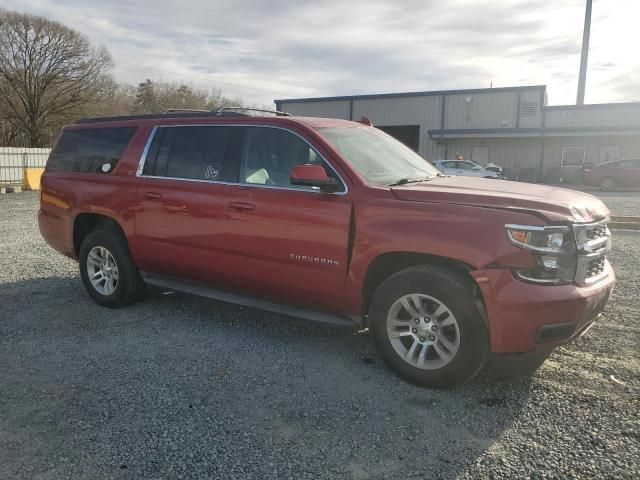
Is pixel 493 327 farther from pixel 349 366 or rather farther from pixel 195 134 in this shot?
pixel 195 134

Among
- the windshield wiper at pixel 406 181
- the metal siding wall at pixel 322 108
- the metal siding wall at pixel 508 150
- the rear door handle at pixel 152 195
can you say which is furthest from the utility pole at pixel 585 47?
the rear door handle at pixel 152 195

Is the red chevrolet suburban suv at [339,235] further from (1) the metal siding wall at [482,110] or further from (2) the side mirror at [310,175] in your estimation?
(1) the metal siding wall at [482,110]

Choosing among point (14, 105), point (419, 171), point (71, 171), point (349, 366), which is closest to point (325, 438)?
point (349, 366)

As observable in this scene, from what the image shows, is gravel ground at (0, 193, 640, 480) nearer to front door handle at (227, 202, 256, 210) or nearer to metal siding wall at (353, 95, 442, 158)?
front door handle at (227, 202, 256, 210)

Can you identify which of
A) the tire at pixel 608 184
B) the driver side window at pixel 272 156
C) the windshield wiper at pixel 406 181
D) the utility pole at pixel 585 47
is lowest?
the tire at pixel 608 184

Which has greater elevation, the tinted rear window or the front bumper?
the tinted rear window

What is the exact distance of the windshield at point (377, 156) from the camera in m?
4.26

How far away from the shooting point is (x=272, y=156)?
14.7 ft

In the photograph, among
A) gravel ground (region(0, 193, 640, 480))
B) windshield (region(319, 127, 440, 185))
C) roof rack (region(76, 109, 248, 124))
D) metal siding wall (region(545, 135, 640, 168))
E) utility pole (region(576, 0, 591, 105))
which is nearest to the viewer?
gravel ground (region(0, 193, 640, 480))

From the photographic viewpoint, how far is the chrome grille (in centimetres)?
339

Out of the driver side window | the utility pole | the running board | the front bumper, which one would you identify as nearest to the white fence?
the running board

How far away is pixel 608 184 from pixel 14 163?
2568cm

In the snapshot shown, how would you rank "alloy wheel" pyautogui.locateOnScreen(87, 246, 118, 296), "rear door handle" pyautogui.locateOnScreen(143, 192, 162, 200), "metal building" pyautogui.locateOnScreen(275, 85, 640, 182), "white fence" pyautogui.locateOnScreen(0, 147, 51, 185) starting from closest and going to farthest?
"rear door handle" pyautogui.locateOnScreen(143, 192, 162, 200) < "alloy wheel" pyautogui.locateOnScreen(87, 246, 118, 296) < "white fence" pyautogui.locateOnScreen(0, 147, 51, 185) < "metal building" pyautogui.locateOnScreen(275, 85, 640, 182)

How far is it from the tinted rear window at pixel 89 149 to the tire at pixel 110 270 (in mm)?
738
